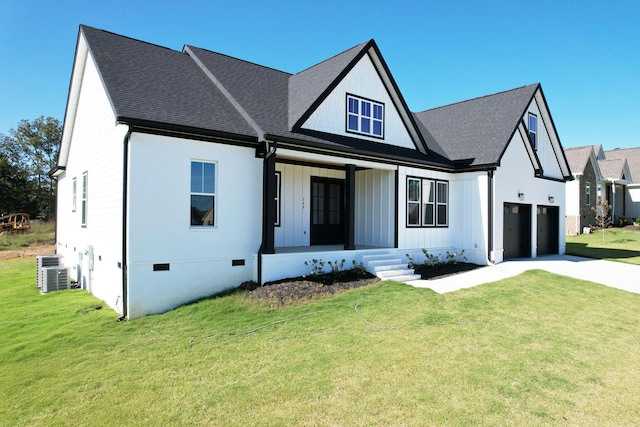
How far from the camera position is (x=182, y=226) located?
883 centimetres

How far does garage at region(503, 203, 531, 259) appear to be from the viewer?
1544 cm

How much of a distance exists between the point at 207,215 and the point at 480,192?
10.3m

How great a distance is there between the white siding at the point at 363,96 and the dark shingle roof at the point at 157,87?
2678 mm

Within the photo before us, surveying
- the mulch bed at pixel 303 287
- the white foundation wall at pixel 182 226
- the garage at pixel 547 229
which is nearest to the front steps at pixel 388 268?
the mulch bed at pixel 303 287

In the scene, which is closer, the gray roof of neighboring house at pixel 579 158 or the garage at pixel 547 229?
the garage at pixel 547 229

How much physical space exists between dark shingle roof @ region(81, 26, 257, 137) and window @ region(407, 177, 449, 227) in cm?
669

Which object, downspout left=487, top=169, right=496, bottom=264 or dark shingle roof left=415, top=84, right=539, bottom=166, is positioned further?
dark shingle roof left=415, top=84, right=539, bottom=166

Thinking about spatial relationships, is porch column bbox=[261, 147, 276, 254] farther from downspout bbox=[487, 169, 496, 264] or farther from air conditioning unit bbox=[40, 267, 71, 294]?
downspout bbox=[487, 169, 496, 264]

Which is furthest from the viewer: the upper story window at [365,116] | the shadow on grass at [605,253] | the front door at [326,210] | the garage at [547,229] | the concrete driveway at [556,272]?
the garage at [547,229]

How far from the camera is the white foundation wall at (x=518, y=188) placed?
14.2 meters

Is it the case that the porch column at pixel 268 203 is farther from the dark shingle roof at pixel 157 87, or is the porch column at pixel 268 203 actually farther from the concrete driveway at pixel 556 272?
the concrete driveway at pixel 556 272

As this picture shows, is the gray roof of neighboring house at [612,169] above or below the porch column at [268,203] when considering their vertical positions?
above

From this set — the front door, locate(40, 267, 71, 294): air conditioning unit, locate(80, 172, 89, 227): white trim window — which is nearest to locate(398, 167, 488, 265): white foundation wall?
the front door

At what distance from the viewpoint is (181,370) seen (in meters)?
5.50
